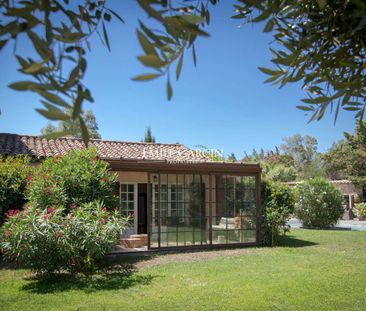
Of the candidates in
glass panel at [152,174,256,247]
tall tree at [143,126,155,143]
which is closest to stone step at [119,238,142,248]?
glass panel at [152,174,256,247]

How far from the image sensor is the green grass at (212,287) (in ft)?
23.7

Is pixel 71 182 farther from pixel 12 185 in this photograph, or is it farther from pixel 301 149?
pixel 301 149

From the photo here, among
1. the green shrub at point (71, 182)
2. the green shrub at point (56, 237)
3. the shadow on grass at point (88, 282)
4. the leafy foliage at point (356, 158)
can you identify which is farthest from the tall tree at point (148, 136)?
the green shrub at point (56, 237)

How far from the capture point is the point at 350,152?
3603 centimetres

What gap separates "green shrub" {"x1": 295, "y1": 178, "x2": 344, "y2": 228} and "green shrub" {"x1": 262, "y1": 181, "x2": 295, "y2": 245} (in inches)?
327

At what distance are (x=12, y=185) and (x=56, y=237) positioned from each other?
3.90 metres

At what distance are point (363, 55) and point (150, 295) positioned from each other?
6532mm

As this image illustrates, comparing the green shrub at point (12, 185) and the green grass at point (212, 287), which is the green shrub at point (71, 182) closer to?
the green shrub at point (12, 185)

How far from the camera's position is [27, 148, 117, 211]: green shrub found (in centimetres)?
1045

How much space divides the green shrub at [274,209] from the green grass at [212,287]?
324 cm

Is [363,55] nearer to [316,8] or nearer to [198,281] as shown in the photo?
[316,8]

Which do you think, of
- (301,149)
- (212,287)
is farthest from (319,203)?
(301,149)

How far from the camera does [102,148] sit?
19141mm

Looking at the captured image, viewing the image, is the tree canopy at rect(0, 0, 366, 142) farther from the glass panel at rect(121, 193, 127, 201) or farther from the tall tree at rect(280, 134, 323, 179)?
the tall tree at rect(280, 134, 323, 179)
